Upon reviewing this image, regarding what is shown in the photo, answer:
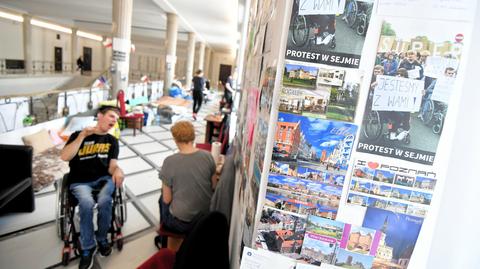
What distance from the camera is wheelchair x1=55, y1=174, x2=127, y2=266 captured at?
223 cm

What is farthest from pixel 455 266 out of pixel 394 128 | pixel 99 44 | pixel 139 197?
pixel 99 44

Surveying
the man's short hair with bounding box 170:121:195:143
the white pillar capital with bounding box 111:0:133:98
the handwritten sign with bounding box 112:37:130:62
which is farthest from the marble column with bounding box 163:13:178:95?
the man's short hair with bounding box 170:121:195:143

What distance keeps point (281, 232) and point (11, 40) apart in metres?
17.5

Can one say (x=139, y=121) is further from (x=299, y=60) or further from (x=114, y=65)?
(x=299, y=60)

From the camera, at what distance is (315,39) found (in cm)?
74

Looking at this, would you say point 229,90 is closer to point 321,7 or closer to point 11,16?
point 321,7

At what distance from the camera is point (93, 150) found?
235 centimetres

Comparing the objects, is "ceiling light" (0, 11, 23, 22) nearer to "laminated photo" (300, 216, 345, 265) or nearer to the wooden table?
the wooden table

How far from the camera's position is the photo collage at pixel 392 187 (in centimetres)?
78

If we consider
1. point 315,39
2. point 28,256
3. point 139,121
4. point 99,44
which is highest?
point 99,44

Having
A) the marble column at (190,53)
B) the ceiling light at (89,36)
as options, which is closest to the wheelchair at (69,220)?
the marble column at (190,53)

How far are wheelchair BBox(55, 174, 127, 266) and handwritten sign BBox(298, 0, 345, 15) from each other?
226 cm

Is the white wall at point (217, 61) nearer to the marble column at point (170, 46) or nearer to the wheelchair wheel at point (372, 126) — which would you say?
the marble column at point (170, 46)

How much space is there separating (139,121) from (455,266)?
635cm
